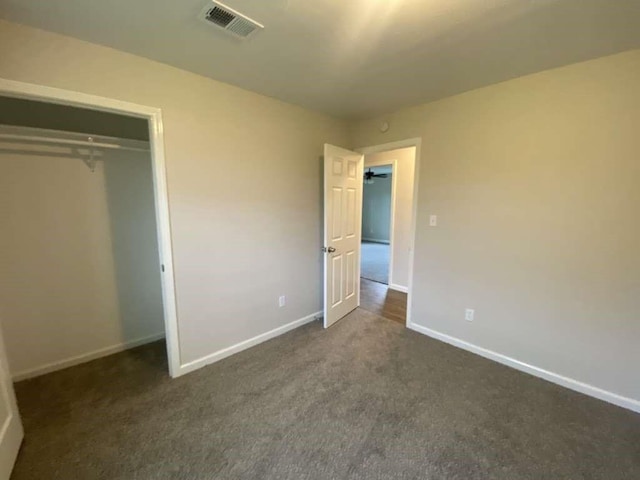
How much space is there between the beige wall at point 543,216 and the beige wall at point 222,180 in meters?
1.32

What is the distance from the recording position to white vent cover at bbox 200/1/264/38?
1389 mm

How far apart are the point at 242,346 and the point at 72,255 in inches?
64.5

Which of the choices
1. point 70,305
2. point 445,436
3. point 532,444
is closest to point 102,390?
point 70,305

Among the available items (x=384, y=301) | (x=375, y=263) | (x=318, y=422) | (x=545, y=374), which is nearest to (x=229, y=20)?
(x=318, y=422)

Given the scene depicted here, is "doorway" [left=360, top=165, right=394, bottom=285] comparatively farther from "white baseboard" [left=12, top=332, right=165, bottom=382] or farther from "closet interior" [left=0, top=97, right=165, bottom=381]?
"closet interior" [left=0, top=97, right=165, bottom=381]

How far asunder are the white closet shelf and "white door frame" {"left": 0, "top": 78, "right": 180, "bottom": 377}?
1.83ft

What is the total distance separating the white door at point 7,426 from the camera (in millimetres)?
1375

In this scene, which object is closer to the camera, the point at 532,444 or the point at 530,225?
the point at 532,444

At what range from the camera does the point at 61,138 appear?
2.12m

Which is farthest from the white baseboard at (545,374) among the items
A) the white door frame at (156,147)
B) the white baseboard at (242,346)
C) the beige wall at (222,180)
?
the white door frame at (156,147)

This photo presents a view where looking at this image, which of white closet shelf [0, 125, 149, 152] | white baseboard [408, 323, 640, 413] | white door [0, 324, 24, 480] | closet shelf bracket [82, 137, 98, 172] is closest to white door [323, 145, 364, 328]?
white baseboard [408, 323, 640, 413]

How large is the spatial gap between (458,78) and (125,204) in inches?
120

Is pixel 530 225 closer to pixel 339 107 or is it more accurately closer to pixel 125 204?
pixel 339 107

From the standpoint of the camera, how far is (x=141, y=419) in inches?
70.4
